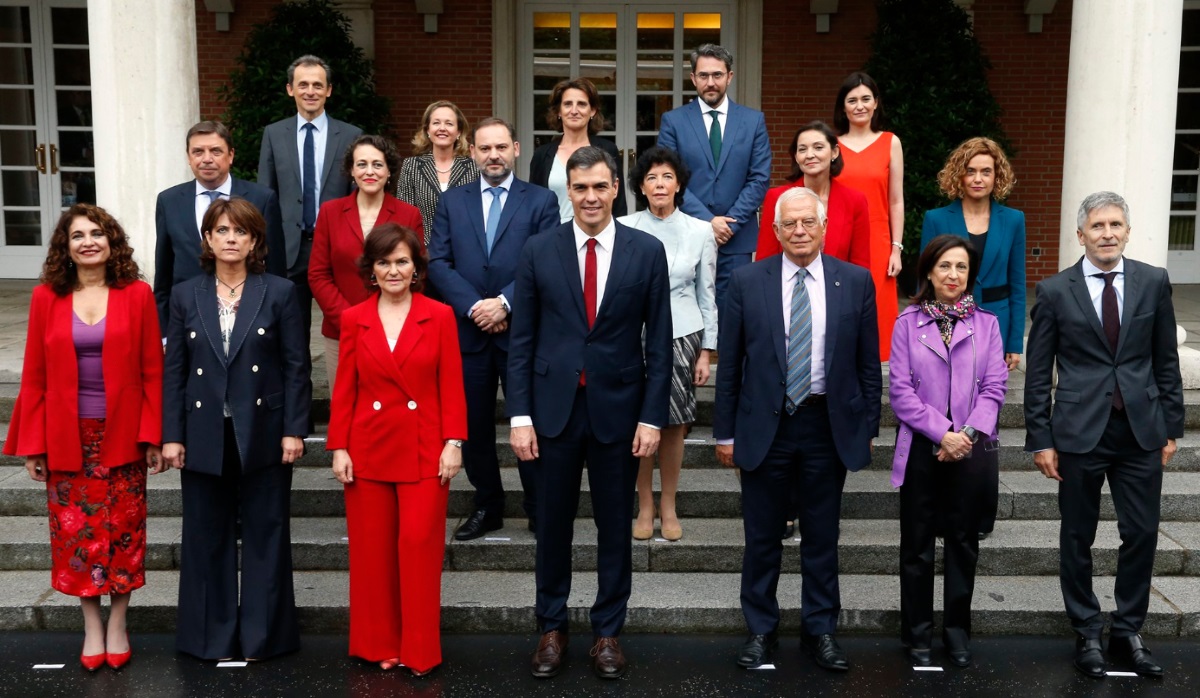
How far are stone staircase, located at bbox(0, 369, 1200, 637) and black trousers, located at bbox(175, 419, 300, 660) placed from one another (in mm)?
387

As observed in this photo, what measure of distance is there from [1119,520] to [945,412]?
0.81 meters

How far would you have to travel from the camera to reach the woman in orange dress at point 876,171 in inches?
228

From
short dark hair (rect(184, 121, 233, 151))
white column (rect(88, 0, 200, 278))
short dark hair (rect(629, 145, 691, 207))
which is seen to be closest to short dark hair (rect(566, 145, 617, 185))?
short dark hair (rect(629, 145, 691, 207))

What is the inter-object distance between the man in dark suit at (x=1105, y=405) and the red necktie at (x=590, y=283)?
5.53ft

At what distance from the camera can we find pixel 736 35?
11367 mm

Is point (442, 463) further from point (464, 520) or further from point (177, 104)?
point (177, 104)

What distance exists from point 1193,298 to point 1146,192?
4.99 metres

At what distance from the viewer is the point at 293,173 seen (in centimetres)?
564

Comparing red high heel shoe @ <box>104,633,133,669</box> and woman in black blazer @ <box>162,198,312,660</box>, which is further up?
woman in black blazer @ <box>162,198,312,660</box>

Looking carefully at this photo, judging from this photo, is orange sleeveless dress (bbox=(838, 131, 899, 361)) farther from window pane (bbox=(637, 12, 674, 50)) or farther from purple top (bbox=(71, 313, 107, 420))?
window pane (bbox=(637, 12, 674, 50))

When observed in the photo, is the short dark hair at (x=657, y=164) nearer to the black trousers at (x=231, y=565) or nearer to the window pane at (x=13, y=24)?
the black trousers at (x=231, y=565)

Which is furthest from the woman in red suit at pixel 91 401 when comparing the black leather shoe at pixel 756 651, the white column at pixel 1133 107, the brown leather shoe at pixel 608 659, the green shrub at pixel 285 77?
the green shrub at pixel 285 77

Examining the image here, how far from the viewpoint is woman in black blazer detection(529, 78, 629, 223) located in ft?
18.0

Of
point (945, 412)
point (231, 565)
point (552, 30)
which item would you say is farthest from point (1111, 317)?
point (552, 30)
